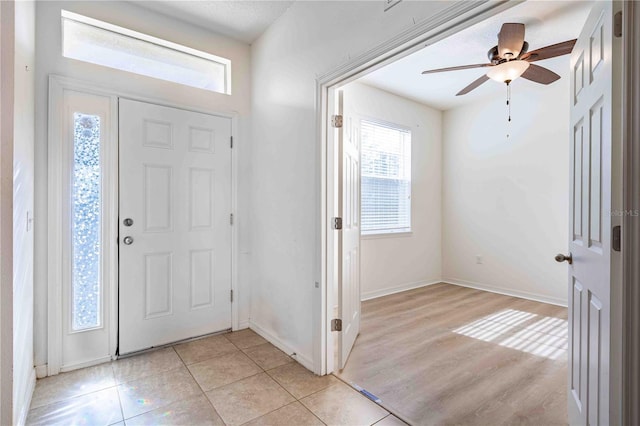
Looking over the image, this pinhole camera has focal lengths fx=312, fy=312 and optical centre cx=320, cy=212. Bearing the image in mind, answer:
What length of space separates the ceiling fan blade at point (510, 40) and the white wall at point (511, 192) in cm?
126

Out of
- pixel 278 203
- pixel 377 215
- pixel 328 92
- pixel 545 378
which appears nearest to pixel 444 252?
pixel 377 215

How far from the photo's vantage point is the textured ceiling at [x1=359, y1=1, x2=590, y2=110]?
8.32ft

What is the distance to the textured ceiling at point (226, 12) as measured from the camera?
254 centimetres

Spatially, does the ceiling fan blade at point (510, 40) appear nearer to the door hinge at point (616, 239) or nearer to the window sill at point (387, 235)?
the door hinge at point (616, 239)

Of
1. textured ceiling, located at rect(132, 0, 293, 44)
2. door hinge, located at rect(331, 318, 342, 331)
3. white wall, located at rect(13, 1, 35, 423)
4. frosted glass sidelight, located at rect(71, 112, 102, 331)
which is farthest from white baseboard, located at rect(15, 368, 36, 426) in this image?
textured ceiling, located at rect(132, 0, 293, 44)

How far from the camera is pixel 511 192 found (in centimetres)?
436

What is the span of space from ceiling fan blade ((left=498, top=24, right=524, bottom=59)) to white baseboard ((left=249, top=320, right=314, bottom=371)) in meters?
2.89

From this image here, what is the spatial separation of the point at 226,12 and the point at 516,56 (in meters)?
2.47

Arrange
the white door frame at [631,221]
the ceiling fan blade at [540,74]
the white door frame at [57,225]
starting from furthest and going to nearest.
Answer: the ceiling fan blade at [540,74] → the white door frame at [57,225] → the white door frame at [631,221]

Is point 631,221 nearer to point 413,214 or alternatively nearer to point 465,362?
point 465,362

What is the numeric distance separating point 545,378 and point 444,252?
3.07 metres

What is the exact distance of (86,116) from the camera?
93.0 inches

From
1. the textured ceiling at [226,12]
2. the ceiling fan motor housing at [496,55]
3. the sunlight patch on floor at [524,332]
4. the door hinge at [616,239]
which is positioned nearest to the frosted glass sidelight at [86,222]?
the textured ceiling at [226,12]

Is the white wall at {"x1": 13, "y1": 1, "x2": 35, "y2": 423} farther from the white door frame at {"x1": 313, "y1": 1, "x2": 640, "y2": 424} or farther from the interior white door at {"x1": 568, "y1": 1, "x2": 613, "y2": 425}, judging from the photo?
the interior white door at {"x1": 568, "y1": 1, "x2": 613, "y2": 425}
